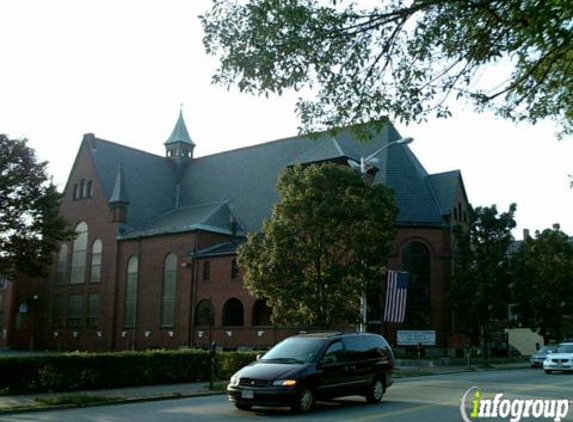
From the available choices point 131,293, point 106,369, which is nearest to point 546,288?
point 131,293

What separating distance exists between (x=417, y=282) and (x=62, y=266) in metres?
32.7

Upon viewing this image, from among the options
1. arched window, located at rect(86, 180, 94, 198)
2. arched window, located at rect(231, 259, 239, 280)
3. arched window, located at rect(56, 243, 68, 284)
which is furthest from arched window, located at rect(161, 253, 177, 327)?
arched window, located at rect(56, 243, 68, 284)

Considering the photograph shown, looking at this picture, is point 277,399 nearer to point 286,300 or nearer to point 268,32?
point 268,32

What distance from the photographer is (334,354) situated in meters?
14.9

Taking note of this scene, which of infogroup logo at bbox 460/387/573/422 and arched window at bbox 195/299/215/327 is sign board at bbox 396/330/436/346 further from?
infogroup logo at bbox 460/387/573/422

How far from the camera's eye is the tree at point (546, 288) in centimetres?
4297

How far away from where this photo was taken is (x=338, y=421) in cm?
1222

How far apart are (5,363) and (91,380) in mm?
2680

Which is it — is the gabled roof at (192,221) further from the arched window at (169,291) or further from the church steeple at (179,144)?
the church steeple at (179,144)

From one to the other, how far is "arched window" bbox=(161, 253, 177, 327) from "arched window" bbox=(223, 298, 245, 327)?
4783 mm

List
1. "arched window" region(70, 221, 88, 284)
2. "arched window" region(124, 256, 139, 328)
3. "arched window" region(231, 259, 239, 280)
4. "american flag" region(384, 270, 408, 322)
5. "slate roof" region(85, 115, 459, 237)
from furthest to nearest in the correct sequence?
1. "arched window" region(70, 221, 88, 284)
2. "arched window" region(124, 256, 139, 328)
3. "arched window" region(231, 259, 239, 280)
4. "slate roof" region(85, 115, 459, 237)
5. "american flag" region(384, 270, 408, 322)

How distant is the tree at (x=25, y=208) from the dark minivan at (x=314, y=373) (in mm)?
16617

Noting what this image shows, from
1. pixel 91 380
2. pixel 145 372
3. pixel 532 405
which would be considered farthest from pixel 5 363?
pixel 532 405

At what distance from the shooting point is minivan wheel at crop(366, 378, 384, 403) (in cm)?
1575
